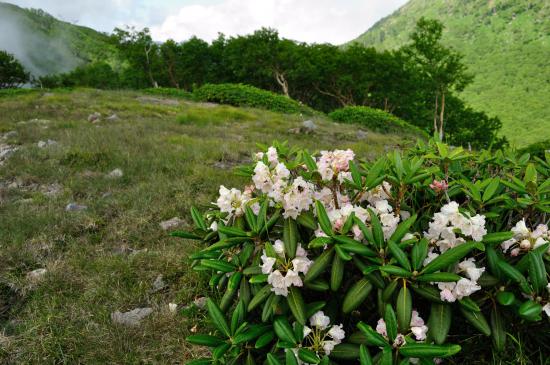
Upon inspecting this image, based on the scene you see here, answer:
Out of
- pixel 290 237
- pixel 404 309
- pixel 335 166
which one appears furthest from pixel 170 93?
pixel 404 309

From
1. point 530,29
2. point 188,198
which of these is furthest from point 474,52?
point 188,198

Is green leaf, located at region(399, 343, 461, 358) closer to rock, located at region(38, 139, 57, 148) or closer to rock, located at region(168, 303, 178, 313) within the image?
rock, located at region(168, 303, 178, 313)

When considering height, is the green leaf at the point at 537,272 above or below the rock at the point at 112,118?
below

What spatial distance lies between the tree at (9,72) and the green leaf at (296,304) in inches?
1801

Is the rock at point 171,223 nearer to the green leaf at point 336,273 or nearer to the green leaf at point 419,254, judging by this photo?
the green leaf at point 336,273

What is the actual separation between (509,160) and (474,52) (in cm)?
12149

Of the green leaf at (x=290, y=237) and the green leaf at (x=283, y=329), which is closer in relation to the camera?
the green leaf at (x=283, y=329)

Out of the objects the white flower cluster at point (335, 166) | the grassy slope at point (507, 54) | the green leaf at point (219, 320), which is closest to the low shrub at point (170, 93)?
the white flower cluster at point (335, 166)

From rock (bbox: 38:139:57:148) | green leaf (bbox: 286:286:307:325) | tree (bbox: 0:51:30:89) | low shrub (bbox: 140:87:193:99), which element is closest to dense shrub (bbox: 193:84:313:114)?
low shrub (bbox: 140:87:193:99)

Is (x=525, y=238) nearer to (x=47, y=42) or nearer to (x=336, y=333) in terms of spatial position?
(x=336, y=333)

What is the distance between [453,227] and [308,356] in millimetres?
862

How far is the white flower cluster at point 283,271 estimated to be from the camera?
1553 mm

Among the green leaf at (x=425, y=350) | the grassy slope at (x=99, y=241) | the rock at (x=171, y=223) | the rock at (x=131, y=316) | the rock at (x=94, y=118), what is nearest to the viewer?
the green leaf at (x=425, y=350)

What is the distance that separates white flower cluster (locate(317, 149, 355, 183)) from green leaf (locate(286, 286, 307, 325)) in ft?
2.16
